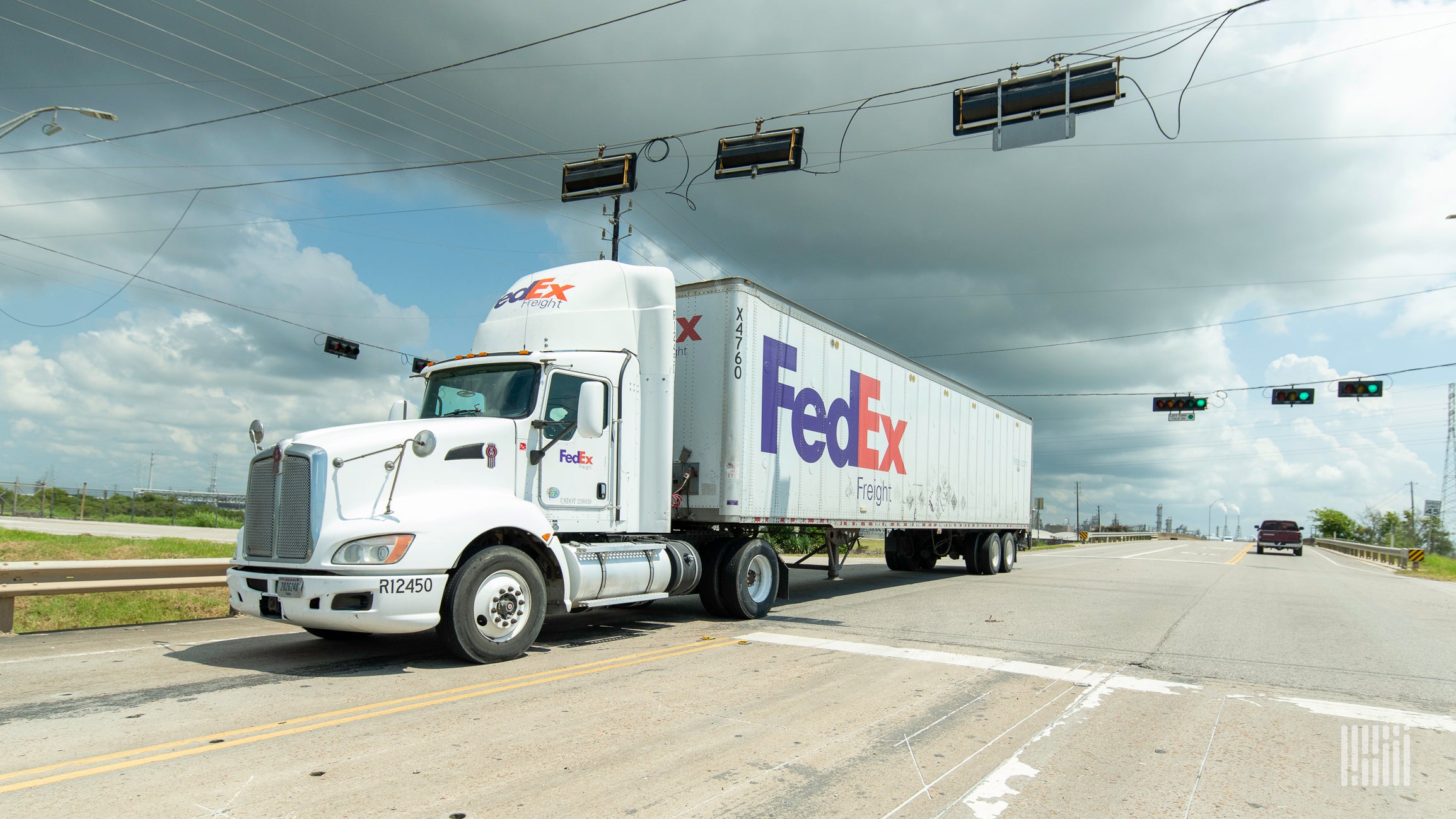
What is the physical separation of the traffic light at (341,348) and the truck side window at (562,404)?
18644 mm

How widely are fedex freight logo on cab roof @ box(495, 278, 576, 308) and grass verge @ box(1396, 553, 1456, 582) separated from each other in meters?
30.7

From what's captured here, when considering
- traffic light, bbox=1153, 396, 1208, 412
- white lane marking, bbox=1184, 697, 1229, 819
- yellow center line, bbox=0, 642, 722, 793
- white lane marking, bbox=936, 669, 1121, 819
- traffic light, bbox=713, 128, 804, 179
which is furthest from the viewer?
traffic light, bbox=1153, 396, 1208, 412

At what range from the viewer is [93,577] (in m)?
8.80

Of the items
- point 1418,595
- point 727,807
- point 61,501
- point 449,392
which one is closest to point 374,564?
point 449,392

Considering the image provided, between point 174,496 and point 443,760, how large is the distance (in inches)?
1717

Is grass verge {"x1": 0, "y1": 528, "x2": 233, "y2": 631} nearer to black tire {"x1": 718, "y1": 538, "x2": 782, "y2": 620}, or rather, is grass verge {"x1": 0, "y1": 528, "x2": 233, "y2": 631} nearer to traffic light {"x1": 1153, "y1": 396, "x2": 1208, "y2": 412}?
black tire {"x1": 718, "y1": 538, "x2": 782, "y2": 620}

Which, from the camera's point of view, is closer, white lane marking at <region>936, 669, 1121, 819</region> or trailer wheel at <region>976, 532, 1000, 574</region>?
white lane marking at <region>936, 669, 1121, 819</region>

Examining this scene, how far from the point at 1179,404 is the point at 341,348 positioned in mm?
30693

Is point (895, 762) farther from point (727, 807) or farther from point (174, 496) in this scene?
point (174, 496)

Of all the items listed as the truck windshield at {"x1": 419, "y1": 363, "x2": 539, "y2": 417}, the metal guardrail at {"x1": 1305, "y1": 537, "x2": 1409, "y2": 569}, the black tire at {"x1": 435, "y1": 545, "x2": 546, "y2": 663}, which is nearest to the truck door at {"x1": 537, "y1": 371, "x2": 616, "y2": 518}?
the truck windshield at {"x1": 419, "y1": 363, "x2": 539, "y2": 417}

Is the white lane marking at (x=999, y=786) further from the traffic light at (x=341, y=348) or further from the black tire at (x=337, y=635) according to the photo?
the traffic light at (x=341, y=348)

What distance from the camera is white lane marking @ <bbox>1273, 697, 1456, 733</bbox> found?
6.08 meters

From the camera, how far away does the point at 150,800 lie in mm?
3805

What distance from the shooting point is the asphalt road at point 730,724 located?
4.09m
